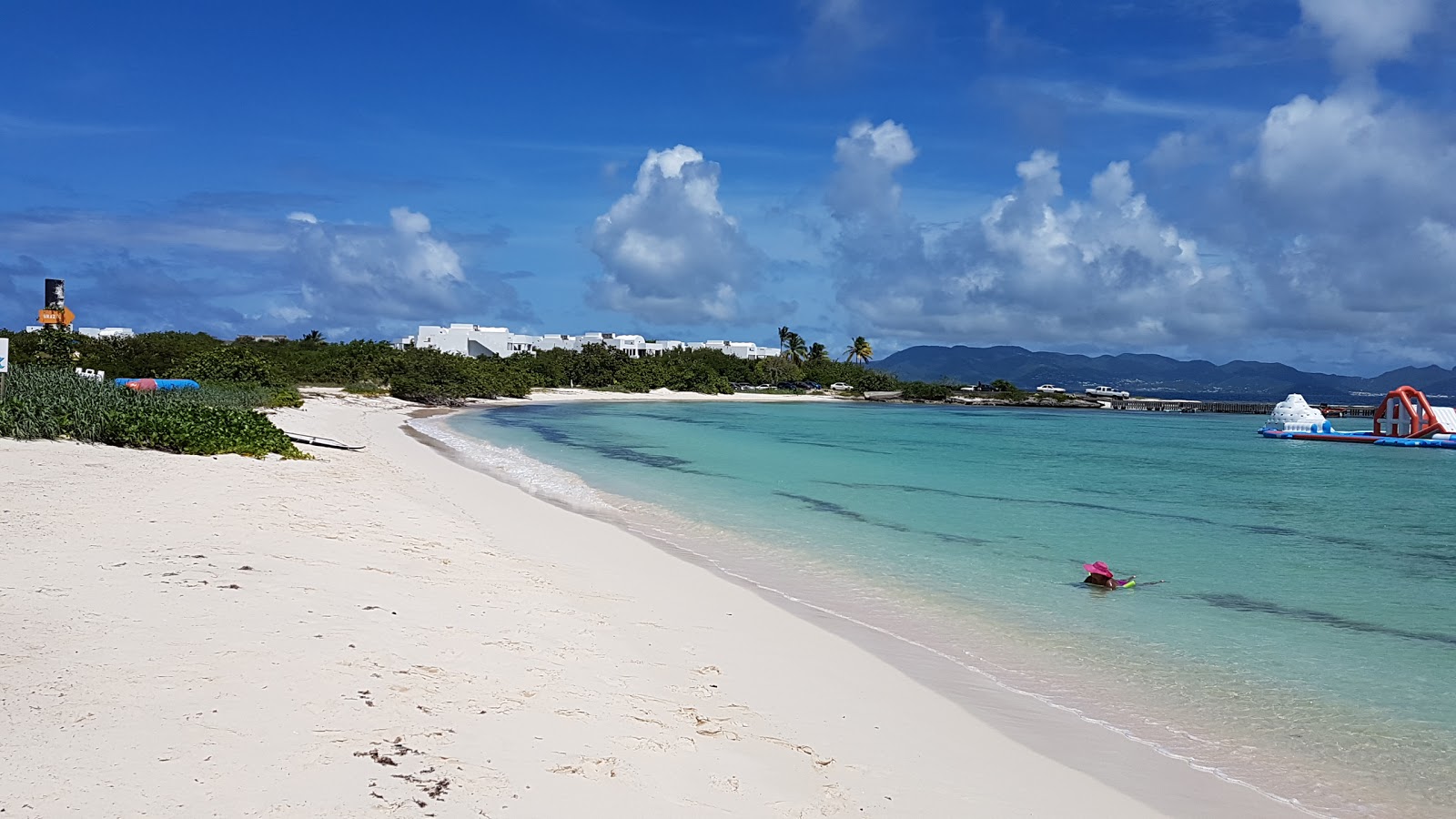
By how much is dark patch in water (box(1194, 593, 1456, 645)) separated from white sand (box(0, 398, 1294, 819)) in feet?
18.2

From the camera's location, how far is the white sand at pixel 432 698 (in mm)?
3766

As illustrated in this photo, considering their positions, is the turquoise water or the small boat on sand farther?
the small boat on sand

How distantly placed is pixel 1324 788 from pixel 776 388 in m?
112

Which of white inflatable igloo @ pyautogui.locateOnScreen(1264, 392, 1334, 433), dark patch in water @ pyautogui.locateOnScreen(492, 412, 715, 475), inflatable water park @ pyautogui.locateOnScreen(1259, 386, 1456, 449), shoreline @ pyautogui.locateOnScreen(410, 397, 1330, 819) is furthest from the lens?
white inflatable igloo @ pyautogui.locateOnScreen(1264, 392, 1334, 433)

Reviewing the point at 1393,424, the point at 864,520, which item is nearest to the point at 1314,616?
the point at 864,520

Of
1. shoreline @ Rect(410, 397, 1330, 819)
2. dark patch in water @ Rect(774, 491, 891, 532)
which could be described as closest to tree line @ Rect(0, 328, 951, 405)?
dark patch in water @ Rect(774, 491, 891, 532)

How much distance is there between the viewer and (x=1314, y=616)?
10.2 metres

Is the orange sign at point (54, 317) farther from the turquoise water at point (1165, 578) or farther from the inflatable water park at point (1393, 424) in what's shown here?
the inflatable water park at point (1393, 424)

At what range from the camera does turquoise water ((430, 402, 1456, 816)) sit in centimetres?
639

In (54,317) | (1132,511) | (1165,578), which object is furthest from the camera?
(54,317)

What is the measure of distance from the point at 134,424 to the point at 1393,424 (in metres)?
62.5

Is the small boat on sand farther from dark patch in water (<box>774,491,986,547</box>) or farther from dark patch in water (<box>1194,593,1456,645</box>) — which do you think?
dark patch in water (<box>1194,593,1456,645</box>)

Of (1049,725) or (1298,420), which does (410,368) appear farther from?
(1049,725)

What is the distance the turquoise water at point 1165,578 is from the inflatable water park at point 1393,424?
22.7 meters
